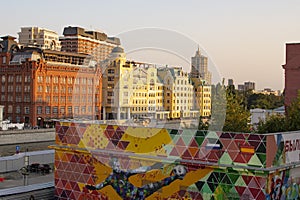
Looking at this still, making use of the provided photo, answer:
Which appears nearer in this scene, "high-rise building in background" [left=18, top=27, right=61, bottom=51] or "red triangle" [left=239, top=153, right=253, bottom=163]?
"red triangle" [left=239, top=153, right=253, bottom=163]

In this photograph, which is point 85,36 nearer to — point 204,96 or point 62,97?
point 62,97

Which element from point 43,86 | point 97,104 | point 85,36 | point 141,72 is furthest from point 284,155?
point 85,36

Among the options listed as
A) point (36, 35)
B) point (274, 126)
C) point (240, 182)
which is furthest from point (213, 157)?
point (36, 35)

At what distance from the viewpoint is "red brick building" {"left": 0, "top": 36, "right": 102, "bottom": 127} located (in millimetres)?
49156

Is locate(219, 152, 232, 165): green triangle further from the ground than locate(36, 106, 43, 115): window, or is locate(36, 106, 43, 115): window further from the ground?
locate(36, 106, 43, 115): window

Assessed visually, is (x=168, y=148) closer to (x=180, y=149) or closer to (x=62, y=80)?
(x=180, y=149)

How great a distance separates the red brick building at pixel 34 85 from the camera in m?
49.2

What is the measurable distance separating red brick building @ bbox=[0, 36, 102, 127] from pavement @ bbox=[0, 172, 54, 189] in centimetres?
2489

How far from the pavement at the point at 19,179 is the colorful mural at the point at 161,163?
13.1 feet

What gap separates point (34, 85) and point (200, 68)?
125 feet

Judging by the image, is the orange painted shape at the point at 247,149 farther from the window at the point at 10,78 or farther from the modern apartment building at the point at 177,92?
the window at the point at 10,78

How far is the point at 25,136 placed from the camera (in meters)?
41.0

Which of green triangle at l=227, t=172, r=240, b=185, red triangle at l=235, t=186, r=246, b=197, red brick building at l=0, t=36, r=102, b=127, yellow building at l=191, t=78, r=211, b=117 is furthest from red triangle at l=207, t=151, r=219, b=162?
red brick building at l=0, t=36, r=102, b=127

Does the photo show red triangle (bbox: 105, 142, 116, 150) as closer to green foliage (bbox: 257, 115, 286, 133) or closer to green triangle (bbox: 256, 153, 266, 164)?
green triangle (bbox: 256, 153, 266, 164)
